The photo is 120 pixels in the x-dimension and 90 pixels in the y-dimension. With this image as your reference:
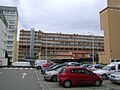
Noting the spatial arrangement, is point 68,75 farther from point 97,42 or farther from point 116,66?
point 97,42

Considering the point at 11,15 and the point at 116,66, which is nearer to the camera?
the point at 116,66

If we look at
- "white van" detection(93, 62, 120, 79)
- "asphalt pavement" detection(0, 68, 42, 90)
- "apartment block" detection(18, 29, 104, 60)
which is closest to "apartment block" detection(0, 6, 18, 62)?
"apartment block" detection(18, 29, 104, 60)

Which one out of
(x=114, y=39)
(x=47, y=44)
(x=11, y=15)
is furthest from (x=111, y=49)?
(x=47, y=44)

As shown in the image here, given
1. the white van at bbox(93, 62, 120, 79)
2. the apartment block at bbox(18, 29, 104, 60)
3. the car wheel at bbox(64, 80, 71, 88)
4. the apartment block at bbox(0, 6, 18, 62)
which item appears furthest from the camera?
the apartment block at bbox(18, 29, 104, 60)

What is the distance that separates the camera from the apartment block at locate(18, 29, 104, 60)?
115m

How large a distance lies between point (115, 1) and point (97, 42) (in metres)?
73.8

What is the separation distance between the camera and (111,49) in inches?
2056

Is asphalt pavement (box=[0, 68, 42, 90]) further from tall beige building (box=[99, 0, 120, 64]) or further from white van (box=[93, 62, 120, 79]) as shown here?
tall beige building (box=[99, 0, 120, 64])

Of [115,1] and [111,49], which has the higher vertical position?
[115,1]

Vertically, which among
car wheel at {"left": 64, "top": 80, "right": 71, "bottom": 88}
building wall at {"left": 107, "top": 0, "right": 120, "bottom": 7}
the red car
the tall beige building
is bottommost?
car wheel at {"left": 64, "top": 80, "right": 71, "bottom": 88}

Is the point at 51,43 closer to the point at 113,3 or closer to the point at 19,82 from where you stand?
the point at 113,3

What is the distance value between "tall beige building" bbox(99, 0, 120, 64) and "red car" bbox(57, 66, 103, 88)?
125 ft

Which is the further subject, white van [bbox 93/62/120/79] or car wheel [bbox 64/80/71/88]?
white van [bbox 93/62/120/79]

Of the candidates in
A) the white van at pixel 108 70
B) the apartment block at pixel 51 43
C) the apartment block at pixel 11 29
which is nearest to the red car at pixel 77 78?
the white van at pixel 108 70
